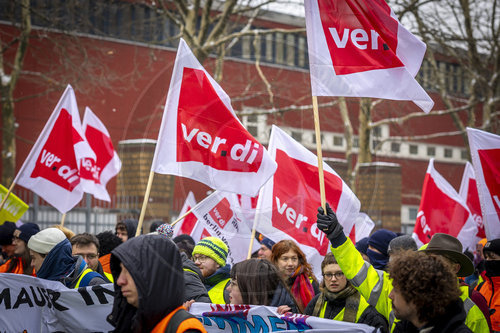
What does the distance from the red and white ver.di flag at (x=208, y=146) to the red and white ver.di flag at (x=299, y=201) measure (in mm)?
859

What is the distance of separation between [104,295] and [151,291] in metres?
1.98

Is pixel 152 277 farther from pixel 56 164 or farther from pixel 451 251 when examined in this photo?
pixel 56 164

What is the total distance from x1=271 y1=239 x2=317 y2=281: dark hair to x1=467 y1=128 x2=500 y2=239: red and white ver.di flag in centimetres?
186

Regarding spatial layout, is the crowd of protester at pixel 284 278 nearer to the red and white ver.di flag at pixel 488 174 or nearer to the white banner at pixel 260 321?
the white banner at pixel 260 321

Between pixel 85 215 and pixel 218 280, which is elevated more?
pixel 218 280

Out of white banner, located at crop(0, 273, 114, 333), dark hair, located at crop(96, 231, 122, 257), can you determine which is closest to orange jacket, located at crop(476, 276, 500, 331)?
white banner, located at crop(0, 273, 114, 333)

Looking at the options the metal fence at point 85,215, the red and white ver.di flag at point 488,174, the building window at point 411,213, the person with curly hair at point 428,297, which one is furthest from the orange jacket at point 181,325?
the building window at point 411,213

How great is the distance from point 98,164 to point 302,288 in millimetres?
5857

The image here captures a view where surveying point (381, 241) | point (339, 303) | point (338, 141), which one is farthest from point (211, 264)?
Answer: point (338, 141)

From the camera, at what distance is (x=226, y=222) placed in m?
8.20

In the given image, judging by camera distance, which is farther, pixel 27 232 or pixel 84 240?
pixel 27 232

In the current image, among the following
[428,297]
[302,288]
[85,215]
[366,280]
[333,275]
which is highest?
[428,297]

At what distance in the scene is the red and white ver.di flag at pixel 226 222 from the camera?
771 centimetres

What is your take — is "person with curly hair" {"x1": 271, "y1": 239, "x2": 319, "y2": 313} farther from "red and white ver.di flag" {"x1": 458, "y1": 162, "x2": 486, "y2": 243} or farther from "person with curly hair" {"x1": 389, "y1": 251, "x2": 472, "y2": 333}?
"red and white ver.di flag" {"x1": 458, "y1": 162, "x2": 486, "y2": 243}
